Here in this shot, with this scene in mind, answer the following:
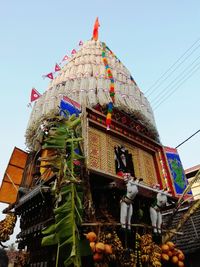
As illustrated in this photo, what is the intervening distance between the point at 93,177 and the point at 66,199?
1.30 meters

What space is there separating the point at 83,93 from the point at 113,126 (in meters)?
1.66

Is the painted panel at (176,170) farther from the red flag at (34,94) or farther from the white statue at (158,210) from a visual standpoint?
the red flag at (34,94)

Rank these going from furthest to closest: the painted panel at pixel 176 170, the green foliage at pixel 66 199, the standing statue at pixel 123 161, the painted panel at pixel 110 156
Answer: the painted panel at pixel 176 170 < the standing statue at pixel 123 161 < the painted panel at pixel 110 156 < the green foliage at pixel 66 199

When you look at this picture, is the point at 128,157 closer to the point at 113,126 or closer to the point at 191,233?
the point at 113,126

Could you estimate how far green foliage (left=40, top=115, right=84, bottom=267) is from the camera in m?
4.23

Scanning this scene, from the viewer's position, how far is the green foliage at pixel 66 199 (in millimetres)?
4234

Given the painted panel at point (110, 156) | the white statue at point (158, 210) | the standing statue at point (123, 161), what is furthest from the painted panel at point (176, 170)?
the white statue at point (158, 210)

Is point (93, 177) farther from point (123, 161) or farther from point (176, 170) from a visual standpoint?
point (176, 170)

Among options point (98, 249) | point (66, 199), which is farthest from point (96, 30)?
point (98, 249)

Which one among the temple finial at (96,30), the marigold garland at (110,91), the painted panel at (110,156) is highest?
the temple finial at (96,30)

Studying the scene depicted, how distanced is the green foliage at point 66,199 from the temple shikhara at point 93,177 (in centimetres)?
2

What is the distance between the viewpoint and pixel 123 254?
18.4 ft

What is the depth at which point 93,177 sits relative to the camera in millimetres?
5957

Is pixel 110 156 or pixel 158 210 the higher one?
pixel 110 156
